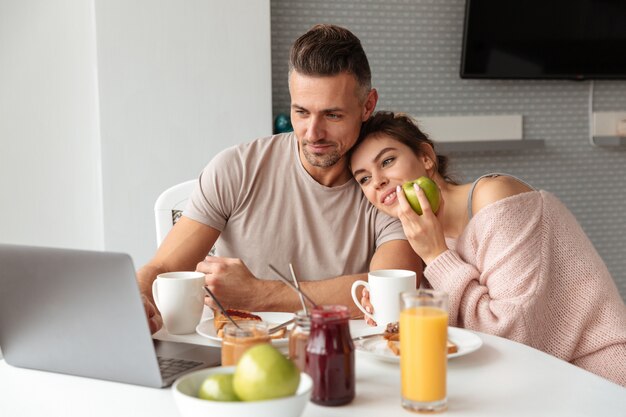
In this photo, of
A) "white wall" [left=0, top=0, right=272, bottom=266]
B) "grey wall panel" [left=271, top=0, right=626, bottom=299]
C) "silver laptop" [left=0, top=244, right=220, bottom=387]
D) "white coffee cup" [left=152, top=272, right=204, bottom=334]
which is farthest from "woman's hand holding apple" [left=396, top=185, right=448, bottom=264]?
"grey wall panel" [left=271, top=0, right=626, bottom=299]

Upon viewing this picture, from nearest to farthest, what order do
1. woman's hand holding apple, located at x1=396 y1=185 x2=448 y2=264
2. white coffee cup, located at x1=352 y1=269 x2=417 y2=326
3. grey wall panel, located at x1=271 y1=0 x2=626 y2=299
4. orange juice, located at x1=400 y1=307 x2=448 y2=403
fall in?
orange juice, located at x1=400 y1=307 x2=448 y2=403 → white coffee cup, located at x1=352 y1=269 x2=417 y2=326 → woman's hand holding apple, located at x1=396 y1=185 x2=448 y2=264 → grey wall panel, located at x1=271 y1=0 x2=626 y2=299

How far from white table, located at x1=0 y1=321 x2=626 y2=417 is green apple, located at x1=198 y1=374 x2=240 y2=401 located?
135 mm

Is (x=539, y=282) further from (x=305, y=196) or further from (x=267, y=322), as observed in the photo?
(x=305, y=196)

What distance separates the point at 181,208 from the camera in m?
2.14

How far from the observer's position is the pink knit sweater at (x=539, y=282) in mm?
1506

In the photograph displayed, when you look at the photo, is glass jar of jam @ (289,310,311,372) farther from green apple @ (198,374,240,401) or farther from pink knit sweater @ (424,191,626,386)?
pink knit sweater @ (424,191,626,386)

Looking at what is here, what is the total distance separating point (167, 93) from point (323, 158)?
1247mm

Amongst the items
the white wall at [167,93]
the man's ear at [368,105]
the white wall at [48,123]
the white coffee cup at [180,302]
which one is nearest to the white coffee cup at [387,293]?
the white coffee cup at [180,302]

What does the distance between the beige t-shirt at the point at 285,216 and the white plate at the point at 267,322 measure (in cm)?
47

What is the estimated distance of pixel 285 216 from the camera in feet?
6.57

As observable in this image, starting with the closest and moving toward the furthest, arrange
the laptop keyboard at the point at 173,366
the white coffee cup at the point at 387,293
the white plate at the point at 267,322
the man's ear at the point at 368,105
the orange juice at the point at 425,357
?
1. the orange juice at the point at 425,357
2. the laptop keyboard at the point at 173,366
3. the white plate at the point at 267,322
4. the white coffee cup at the point at 387,293
5. the man's ear at the point at 368,105

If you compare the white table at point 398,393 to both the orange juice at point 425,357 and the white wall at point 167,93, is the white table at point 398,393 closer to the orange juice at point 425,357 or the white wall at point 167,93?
the orange juice at point 425,357

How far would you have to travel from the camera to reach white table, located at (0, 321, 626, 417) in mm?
993

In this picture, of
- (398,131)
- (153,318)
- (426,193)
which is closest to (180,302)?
(153,318)
